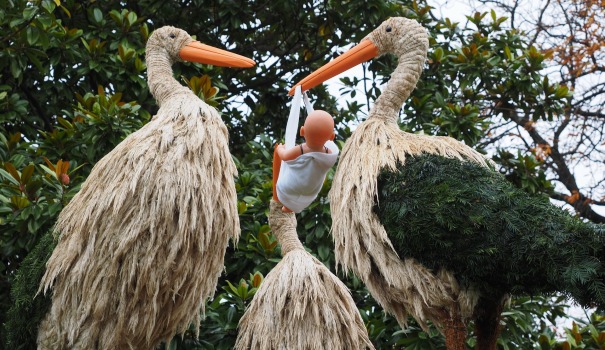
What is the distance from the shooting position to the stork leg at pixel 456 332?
4.89m

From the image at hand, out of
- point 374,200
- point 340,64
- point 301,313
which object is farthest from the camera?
point 340,64

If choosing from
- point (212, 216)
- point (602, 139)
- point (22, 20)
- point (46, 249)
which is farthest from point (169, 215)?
point (602, 139)

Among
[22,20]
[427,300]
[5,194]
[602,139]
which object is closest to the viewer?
[427,300]

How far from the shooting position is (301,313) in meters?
4.45

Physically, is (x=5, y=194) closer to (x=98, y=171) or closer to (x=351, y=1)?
(x=98, y=171)

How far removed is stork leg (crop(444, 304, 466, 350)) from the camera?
489 centimetres

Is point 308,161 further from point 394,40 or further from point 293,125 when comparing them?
point 394,40

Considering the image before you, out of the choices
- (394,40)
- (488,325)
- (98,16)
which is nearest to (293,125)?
(394,40)

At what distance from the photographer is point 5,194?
6.03 meters

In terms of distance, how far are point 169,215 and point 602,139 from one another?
5604mm

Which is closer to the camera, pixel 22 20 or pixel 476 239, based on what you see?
pixel 476 239

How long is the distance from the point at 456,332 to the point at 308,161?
115 centimetres

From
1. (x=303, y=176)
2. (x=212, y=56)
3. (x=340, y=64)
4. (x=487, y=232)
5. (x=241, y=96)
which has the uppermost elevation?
(x=241, y=96)

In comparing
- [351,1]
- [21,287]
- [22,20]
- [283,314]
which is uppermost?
[351,1]
